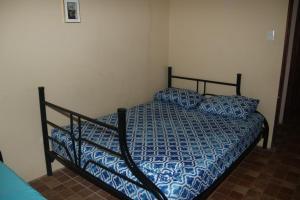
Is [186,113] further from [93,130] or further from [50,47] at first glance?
[50,47]

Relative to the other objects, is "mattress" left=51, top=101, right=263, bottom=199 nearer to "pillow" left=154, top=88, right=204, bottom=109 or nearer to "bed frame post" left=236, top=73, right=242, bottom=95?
"pillow" left=154, top=88, right=204, bottom=109

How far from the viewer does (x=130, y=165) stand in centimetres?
192

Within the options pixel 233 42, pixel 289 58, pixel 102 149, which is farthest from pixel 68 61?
pixel 289 58

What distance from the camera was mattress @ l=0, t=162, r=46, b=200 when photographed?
145 centimetres

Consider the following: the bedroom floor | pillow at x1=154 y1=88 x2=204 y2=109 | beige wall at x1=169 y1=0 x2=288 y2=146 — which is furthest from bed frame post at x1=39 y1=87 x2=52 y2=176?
beige wall at x1=169 y1=0 x2=288 y2=146

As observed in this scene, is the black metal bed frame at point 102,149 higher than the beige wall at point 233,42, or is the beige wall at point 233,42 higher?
the beige wall at point 233,42

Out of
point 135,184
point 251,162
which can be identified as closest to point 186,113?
point 251,162

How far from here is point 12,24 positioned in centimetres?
238

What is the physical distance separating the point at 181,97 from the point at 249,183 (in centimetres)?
131

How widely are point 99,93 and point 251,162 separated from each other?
190 centimetres

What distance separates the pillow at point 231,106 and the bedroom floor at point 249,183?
567 mm

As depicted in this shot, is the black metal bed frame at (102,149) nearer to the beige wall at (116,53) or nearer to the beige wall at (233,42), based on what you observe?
the beige wall at (116,53)

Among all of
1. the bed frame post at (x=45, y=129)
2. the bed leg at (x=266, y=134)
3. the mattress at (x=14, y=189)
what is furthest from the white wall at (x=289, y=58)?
the mattress at (x=14, y=189)

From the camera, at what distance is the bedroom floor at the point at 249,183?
100 inches
